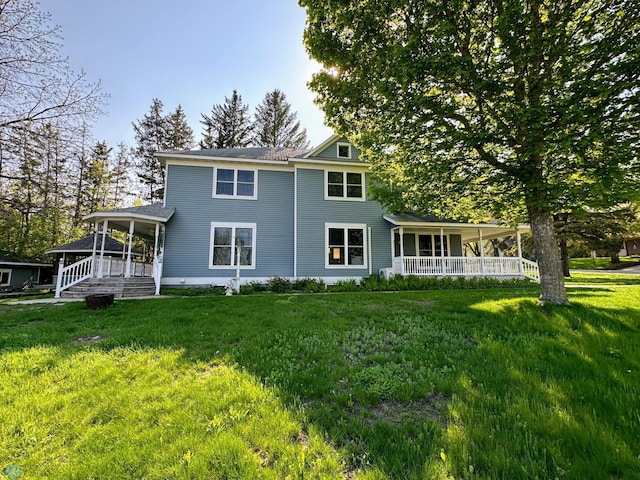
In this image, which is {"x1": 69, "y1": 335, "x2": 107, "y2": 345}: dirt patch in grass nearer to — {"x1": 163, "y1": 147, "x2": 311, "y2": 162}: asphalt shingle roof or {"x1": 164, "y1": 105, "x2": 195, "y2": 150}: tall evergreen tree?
{"x1": 163, "y1": 147, "x2": 311, "y2": 162}: asphalt shingle roof

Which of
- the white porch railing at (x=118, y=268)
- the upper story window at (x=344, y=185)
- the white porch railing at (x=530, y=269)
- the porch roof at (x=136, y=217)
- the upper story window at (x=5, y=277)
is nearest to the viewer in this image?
the porch roof at (x=136, y=217)

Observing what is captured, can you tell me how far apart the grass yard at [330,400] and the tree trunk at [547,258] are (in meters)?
0.87

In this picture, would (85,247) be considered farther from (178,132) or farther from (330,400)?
(330,400)

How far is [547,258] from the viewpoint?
680 cm

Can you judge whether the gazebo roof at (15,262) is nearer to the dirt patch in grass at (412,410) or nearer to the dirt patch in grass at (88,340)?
the dirt patch in grass at (88,340)

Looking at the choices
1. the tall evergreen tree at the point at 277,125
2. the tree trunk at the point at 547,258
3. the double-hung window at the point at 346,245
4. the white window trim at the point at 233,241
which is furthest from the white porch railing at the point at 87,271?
the tall evergreen tree at the point at 277,125

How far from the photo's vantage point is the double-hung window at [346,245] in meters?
14.4

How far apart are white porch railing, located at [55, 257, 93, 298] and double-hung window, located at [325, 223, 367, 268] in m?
9.73

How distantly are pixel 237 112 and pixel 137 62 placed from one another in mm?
20883

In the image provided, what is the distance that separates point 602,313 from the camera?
5.57 m

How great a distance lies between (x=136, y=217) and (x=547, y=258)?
1338cm

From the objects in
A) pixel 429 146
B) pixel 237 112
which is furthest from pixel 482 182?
pixel 237 112

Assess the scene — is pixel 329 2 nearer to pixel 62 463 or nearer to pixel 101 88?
pixel 101 88

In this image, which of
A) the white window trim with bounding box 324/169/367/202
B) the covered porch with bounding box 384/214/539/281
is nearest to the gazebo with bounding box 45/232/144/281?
the white window trim with bounding box 324/169/367/202
